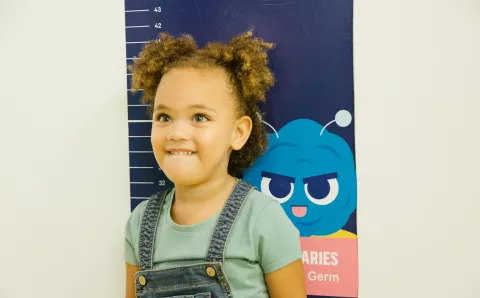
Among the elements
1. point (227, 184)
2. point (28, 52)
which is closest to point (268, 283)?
point (227, 184)

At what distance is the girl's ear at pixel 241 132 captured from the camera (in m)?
0.82

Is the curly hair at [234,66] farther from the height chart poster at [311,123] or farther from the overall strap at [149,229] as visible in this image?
the overall strap at [149,229]

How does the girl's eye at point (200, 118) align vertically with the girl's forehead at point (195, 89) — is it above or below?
below

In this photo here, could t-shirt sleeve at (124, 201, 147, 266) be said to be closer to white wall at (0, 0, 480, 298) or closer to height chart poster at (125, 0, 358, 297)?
white wall at (0, 0, 480, 298)

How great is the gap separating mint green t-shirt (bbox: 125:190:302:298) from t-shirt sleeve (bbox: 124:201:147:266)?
64mm

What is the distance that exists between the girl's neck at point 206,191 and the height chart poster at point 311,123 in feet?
0.26

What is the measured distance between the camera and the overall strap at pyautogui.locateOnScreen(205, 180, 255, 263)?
773mm

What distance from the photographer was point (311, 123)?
0.86 meters

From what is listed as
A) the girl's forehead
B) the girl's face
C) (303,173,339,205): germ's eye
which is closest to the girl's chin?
the girl's face

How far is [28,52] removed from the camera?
3.29ft

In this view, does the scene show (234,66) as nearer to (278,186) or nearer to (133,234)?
(278,186)

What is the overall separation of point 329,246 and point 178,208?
0.28 metres

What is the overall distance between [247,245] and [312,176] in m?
0.18

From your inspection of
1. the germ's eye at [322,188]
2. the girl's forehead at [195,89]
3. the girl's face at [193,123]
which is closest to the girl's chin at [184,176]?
the girl's face at [193,123]
